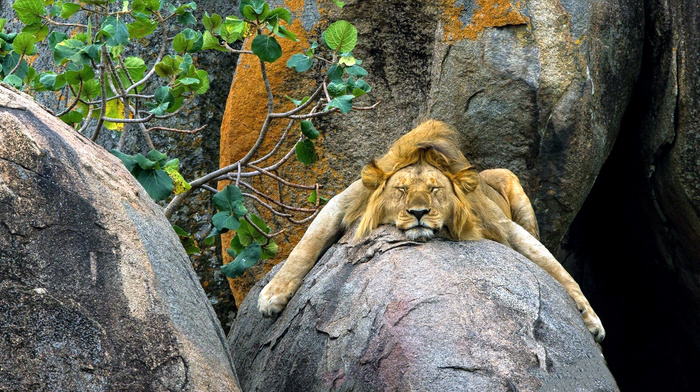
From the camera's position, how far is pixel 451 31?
6.83m

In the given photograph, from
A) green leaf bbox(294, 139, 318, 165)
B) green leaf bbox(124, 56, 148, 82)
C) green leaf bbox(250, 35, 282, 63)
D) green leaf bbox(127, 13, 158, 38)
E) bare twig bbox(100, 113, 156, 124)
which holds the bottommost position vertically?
green leaf bbox(294, 139, 318, 165)

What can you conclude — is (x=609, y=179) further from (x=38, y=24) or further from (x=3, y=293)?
(x=3, y=293)

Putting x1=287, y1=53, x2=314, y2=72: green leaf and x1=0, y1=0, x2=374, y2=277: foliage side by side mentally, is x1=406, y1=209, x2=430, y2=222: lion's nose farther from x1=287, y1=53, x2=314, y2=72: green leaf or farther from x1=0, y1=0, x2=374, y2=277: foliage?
x1=287, y1=53, x2=314, y2=72: green leaf

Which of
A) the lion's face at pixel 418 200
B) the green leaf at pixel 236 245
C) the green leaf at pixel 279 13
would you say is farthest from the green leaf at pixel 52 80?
the lion's face at pixel 418 200

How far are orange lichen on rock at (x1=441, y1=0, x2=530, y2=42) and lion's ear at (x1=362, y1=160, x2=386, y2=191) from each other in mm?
1987

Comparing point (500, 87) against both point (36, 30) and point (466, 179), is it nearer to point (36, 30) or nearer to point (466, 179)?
point (466, 179)

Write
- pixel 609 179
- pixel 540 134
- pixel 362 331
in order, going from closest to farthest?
pixel 362 331
pixel 540 134
pixel 609 179

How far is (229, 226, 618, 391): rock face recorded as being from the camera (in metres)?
4.09

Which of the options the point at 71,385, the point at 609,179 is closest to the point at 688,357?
the point at 609,179

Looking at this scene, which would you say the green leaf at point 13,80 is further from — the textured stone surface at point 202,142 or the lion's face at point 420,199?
the textured stone surface at point 202,142

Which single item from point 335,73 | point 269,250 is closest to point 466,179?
point 335,73

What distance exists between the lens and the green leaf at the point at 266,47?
5.74m

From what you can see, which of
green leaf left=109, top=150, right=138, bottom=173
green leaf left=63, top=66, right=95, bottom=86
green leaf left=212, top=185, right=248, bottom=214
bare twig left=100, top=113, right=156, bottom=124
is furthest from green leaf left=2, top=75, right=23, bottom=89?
green leaf left=212, top=185, right=248, bottom=214

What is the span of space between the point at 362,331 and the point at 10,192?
1.79 metres
